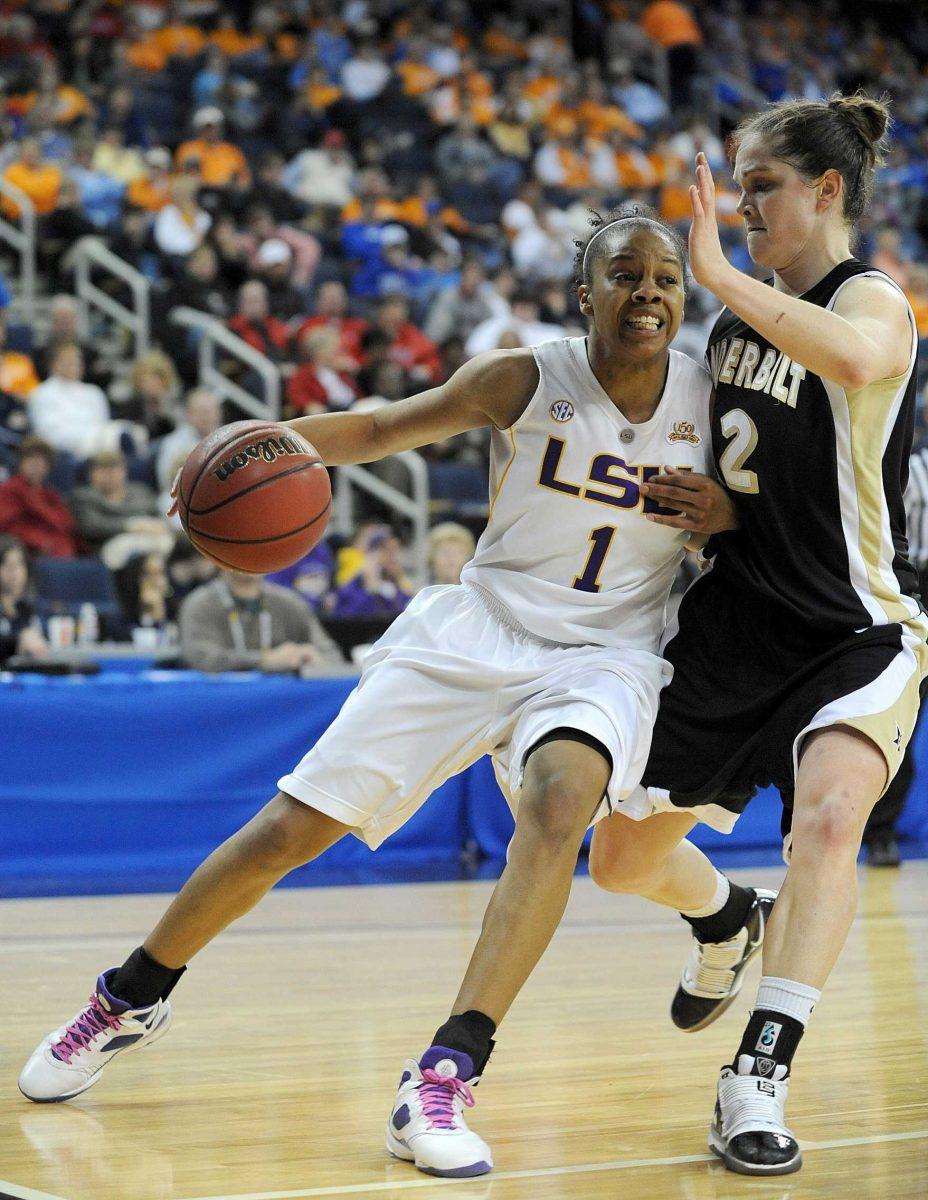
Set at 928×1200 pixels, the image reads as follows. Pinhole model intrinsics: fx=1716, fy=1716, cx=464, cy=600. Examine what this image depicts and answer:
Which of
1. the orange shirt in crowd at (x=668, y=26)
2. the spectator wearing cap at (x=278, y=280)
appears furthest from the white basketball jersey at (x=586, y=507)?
the orange shirt in crowd at (x=668, y=26)

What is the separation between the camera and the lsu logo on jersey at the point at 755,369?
328 centimetres

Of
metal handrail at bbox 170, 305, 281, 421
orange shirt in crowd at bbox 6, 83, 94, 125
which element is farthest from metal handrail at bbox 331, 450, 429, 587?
orange shirt in crowd at bbox 6, 83, 94, 125

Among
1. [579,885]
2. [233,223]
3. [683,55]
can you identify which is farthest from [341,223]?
[579,885]

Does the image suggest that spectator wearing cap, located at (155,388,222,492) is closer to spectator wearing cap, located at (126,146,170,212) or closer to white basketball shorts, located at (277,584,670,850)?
spectator wearing cap, located at (126,146,170,212)

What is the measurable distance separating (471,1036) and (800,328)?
52.1 inches

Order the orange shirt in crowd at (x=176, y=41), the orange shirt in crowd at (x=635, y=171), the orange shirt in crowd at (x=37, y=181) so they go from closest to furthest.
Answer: the orange shirt in crowd at (x=37, y=181), the orange shirt in crowd at (x=176, y=41), the orange shirt in crowd at (x=635, y=171)

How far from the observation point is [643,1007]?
4.42 meters

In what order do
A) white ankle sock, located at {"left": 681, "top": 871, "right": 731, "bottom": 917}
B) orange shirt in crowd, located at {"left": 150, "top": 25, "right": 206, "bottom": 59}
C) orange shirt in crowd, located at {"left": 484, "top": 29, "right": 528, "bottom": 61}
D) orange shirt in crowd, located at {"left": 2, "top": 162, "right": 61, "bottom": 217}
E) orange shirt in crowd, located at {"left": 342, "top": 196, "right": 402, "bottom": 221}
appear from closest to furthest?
white ankle sock, located at {"left": 681, "top": 871, "right": 731, "bottom": 917} → orange shirt in crowd, located at {"left": 2, "top": 162, "right": 61, "bottom": 217} → orange shirt in crowd, located at {"left": 342, "top": 196, "right": 402, "bottom": 221} → orange shirt in crowd, located at {"left": 150, "top": 25, "right": 206, "bottom": 59} → orange shirt in crowd, located at {"left": 484, "top": 29, "right": 528, "bottom": 61}

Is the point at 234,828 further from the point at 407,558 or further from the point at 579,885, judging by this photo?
the point at 407,558

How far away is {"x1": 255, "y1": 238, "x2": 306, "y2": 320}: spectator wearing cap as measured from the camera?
11969 millimetres

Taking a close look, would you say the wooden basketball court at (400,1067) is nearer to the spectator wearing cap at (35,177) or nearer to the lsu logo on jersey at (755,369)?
the lsu logo on jersey at (755,369)

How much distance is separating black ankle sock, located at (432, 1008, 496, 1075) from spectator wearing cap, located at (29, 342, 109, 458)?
7.65 metres

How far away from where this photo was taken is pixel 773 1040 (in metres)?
2.87

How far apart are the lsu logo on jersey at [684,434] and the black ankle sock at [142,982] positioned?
145 centimetres
